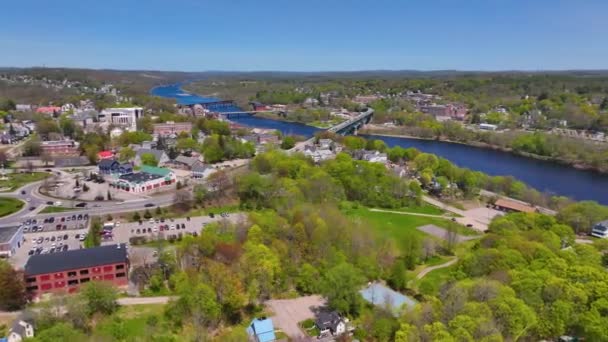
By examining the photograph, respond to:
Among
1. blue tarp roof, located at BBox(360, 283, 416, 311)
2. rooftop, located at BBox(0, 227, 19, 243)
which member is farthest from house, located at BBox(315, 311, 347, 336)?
rooftop, located at BBox(0, 227, 19, 243)

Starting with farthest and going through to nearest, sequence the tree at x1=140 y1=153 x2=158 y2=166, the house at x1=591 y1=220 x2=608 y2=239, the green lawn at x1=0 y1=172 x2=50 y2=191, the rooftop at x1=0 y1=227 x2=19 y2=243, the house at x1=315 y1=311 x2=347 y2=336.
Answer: the tree at x1=140 y1=153 x2=158 y2=166
the green lawn at x1=0 y1=172 x2=50 y2=191
the house at x1=591 y1=220 x2=608 y2=239
the rooftop at x1=0 y1=227 x2=19 y2=243
the house at x1=315 y1=311 x2=347 y2=336

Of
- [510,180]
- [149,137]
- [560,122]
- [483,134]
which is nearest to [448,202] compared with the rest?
[510,180]

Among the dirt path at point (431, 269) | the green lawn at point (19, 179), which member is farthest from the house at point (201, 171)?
the dirt path at point (431, 269)

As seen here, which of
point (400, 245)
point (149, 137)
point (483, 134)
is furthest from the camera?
point (483, 134)

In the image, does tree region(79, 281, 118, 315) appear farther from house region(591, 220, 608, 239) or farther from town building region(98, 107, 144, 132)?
town building region(98, 107, 144, 132)

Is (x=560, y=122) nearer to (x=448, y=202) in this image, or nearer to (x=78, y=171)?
(x=448, y=202)

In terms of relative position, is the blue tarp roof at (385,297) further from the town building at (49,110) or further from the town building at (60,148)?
the town building at (49,110)
